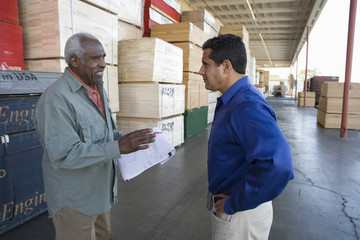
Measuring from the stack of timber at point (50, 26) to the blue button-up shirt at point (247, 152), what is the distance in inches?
108

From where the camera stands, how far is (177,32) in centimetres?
625

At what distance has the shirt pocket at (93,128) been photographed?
1.44 m

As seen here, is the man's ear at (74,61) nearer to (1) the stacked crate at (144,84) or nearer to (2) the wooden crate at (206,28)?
(1) the stacked crate at (144,84)

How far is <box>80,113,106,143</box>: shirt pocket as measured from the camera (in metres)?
1.44

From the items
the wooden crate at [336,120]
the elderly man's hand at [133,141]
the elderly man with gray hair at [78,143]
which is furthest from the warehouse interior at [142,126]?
the elderly man's hand at [133,141]

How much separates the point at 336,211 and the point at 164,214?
6.69 ft

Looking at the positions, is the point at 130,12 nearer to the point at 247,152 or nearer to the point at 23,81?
the point at 23,81

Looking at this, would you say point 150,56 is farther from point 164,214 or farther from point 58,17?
point 164,214

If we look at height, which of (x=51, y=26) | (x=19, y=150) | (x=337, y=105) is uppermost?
(x=51, y=26)

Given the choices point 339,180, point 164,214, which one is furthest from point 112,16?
point 339,180

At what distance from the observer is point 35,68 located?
346 centimetres

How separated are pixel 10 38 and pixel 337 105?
9.17 metres

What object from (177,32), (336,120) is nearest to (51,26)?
(177,32)

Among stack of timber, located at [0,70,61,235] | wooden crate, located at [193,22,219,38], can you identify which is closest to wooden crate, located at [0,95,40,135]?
stack of timber, located at [0,70,61,235]
